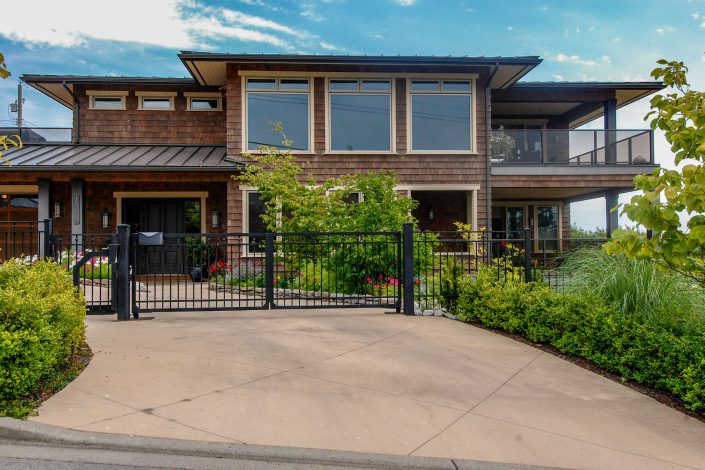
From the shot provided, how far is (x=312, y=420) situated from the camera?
3592mm

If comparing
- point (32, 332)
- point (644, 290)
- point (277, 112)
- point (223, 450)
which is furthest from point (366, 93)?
point (223, 450)

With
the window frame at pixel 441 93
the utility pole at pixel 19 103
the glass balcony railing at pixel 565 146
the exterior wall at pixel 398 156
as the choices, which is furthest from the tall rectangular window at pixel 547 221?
the utility pole at pixel 19 103

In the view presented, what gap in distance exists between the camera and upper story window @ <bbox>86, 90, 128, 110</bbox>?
50.2 ft

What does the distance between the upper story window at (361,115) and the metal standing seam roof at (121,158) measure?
9.87 ft

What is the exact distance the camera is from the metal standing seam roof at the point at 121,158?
41.2ft

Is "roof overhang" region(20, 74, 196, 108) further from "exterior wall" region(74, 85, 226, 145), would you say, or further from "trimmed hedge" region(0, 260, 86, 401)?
"trimmed hedge" region(0, 260, 86, 401)

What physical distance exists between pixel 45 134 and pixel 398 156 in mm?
11540

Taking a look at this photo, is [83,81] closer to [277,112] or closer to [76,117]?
[76,117]

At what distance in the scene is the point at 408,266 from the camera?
→ 25.8 ft

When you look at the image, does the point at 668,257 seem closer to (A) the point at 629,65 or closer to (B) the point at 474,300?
(B) the point at 474,300

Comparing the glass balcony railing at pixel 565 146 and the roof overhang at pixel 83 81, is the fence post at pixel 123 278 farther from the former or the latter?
the glass balcony railing at pixel 565 146

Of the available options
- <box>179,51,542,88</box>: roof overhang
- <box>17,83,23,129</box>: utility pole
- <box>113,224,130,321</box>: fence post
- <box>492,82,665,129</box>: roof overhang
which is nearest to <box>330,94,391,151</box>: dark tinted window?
<box>179,51,542,88</box>: roof overhang

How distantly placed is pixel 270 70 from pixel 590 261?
33.5ft

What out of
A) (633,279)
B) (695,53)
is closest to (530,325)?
(633,279)
